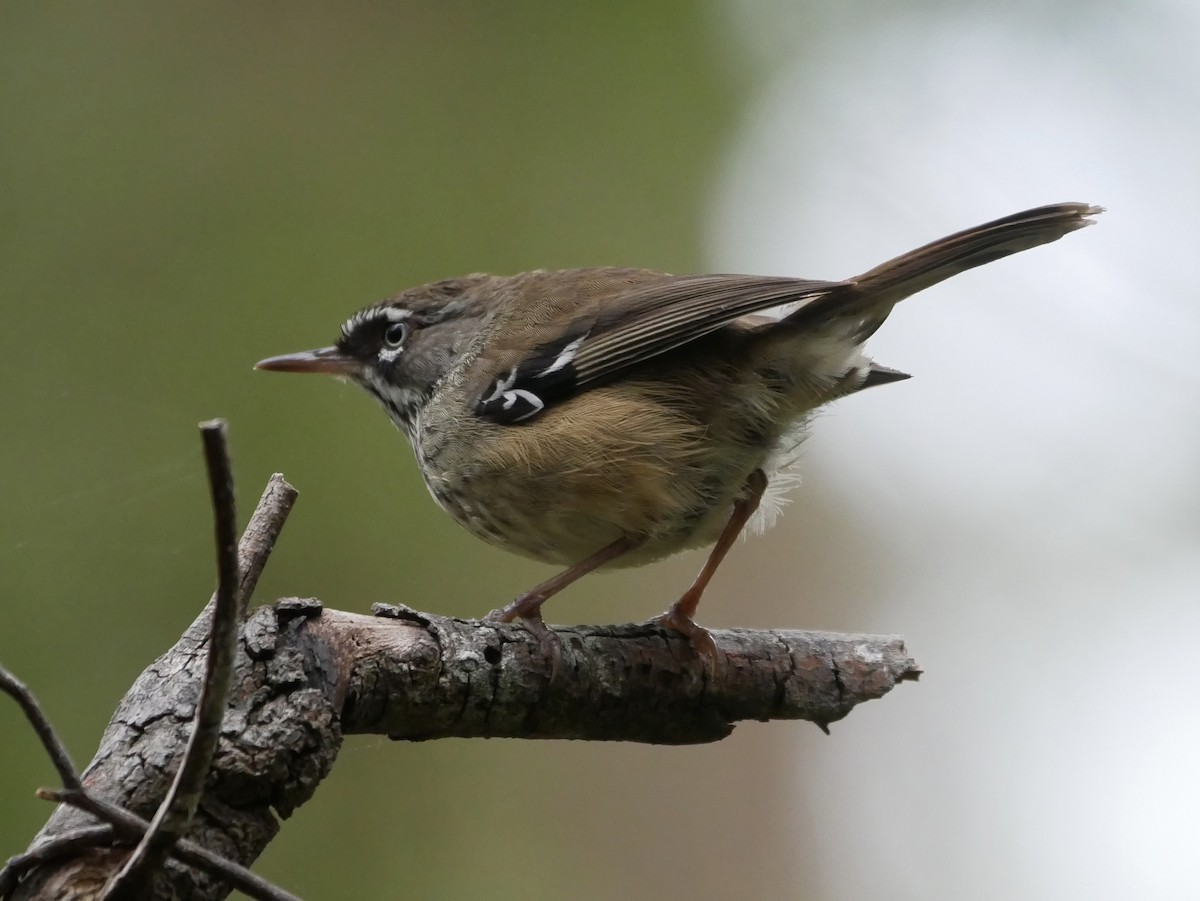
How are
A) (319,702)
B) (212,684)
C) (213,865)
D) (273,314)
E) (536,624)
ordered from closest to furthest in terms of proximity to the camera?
(212,684) → (213,865) → (319,702) → (536,624) → (273,314)

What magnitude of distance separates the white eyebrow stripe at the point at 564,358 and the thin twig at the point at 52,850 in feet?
6.26

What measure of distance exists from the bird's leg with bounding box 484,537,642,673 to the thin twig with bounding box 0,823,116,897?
3.48 feet

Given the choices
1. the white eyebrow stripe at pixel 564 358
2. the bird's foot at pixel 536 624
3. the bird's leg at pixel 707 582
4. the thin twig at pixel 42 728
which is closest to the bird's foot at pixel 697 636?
the bird's leg at pixel 707 582

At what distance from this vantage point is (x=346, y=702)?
2023mm

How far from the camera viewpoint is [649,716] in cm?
274

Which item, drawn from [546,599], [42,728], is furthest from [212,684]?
[546,599]

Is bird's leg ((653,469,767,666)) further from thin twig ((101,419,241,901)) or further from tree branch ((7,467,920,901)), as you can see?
thin twig ((101,419,241,901))

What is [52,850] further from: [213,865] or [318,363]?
[318,363]

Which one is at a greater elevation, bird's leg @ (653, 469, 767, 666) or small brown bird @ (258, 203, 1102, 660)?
small brown bird @ (258, 203, 1102, 660)

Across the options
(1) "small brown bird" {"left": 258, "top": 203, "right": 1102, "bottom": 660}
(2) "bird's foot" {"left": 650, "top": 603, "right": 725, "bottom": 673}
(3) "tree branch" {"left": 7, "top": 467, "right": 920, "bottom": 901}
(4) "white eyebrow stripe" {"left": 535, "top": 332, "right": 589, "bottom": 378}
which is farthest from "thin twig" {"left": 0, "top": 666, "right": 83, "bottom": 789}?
(4) "white eyebrow stripe" {"left": 535, "top": 332, "right": 589, "bottom": 378}

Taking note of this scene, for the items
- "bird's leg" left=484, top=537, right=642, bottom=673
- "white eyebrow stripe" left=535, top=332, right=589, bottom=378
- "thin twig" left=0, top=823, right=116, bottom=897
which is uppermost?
"white eyebrow stripe" left=535, top=332, right=589, bottom=378

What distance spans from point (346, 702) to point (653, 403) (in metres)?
1.40

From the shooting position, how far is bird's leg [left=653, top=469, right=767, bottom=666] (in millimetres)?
2889

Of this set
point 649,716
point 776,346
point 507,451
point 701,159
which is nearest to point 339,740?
point 649,716
